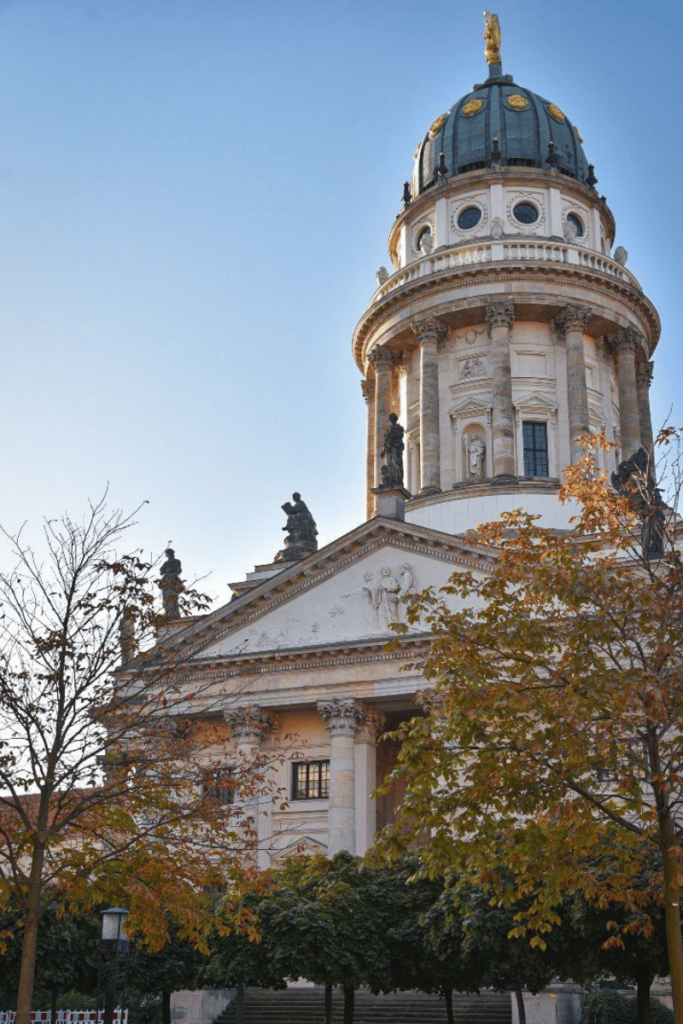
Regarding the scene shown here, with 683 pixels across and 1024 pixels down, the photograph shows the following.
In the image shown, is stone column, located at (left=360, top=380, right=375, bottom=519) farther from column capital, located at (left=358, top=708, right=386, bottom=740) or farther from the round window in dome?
column capital, located at (left=358, top=708, right=386, bottom=740)

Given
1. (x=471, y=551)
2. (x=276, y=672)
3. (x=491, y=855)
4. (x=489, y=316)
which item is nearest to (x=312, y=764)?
(x=276, y=672)

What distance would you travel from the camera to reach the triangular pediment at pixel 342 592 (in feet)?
136

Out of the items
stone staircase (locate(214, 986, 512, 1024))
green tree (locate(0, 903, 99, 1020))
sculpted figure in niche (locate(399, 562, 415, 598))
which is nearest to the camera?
green tree (locate(0, 903, 99, 1020))

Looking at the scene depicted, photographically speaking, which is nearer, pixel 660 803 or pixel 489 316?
pixel 660 803

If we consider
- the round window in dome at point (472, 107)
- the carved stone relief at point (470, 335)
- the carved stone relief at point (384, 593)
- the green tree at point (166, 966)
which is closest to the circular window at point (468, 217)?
the carved stone relief at point (470, 335)

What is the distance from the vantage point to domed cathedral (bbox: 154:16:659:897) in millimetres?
41688

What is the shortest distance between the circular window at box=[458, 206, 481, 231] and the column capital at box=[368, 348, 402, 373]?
6.52 meters

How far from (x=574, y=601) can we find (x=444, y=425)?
36262 millimetres

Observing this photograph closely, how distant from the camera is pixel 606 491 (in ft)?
70.5

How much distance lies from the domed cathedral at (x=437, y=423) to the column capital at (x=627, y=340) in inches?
3.5

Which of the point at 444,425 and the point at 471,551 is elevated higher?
the point at 444,425

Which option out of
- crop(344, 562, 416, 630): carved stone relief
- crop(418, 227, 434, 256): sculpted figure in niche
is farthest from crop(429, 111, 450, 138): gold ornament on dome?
crop(344, 562, 416, 630): carved stone relief

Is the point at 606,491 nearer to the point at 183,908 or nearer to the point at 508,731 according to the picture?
the point at 508,731

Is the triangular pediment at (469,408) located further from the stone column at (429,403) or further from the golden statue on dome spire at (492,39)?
the golden statue on dome spire at (492,39)
